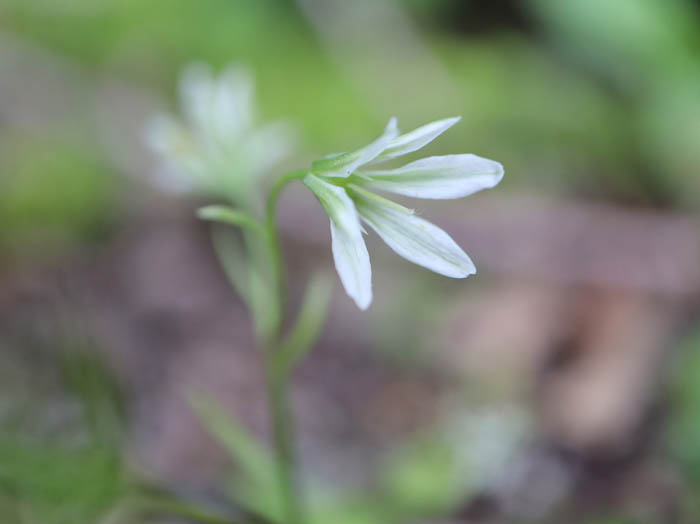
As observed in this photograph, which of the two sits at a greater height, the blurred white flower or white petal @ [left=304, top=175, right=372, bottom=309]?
the blurred white flower

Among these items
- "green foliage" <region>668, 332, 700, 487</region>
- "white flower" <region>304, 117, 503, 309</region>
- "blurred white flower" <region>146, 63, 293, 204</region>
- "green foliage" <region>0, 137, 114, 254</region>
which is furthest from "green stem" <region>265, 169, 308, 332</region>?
"green foliage" <region>0, 137, 114, 254</region>

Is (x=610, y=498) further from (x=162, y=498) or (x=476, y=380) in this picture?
(x=162, y=498)

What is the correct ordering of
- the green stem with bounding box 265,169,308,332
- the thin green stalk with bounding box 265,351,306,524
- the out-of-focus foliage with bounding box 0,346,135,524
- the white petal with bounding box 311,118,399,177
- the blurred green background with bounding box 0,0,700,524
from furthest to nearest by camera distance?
the blurred green background with bounding box 0,0,700,524
the thin green stalk with bounding box 265,351,306,524
the out-of-focus foliage with bounding box 0,346,135,524
the green stem with bounding box 265,169,308,332
the white petal with bounding box 311,118,399,177

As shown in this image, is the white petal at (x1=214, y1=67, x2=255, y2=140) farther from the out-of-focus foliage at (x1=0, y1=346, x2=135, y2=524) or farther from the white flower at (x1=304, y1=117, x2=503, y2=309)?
the white flower at (x1=304, y1=117, x2=503, y2=309)

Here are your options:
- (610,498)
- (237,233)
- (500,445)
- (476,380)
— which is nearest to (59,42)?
(237,233)

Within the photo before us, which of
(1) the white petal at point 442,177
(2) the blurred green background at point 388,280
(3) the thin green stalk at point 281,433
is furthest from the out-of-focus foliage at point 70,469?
(1) the white petal at point 442,177

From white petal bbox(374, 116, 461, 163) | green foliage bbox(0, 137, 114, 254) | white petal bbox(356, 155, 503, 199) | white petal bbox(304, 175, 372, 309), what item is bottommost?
white petal bbox(304, 175, 372, 309)

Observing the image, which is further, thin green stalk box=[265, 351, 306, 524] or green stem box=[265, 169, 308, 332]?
thin green stalk box=[265, 351, 306, 524]

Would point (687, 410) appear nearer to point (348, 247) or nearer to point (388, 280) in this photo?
point (388, 280)
